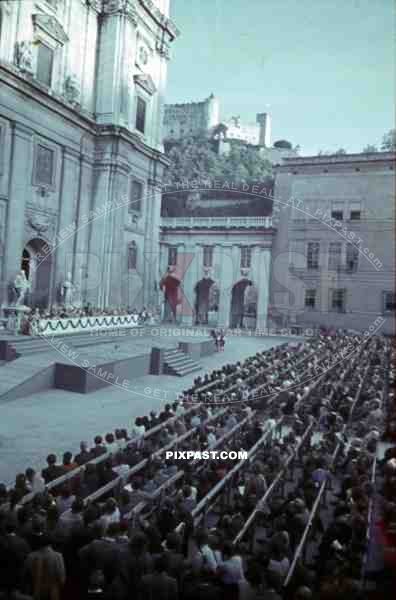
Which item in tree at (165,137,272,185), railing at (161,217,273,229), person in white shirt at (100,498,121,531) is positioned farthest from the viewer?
railing at (161,217,273,229)

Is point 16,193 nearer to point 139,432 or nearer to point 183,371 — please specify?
point 183,371

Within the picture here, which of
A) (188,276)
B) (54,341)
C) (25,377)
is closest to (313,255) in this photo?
(188,276)

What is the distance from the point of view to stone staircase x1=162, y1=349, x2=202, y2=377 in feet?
56.5

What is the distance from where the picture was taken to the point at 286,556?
5176mm

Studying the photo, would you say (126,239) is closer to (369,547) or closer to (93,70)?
(93,70)

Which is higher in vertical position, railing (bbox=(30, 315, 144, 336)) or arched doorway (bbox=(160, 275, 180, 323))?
arched doorway (bbox=(160, 275, 180, 323))

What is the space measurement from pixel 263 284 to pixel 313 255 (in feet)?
23.8

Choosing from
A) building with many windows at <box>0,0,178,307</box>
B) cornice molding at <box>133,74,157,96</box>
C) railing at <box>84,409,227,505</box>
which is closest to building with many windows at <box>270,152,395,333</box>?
building with many windows at <box>0,0,178,307</box>

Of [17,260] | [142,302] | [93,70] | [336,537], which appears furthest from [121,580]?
[142,302]

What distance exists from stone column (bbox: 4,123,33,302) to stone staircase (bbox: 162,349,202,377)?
5675 millimetres

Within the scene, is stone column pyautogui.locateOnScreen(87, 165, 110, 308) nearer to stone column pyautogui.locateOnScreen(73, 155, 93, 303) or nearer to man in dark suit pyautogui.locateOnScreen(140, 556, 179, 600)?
stone column pyautogui.locateOnScreen(73, 155, 93, 303)

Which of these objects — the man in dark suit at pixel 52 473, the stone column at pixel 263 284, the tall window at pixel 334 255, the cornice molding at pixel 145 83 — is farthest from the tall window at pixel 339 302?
the man in dark suit at pixel 52 473

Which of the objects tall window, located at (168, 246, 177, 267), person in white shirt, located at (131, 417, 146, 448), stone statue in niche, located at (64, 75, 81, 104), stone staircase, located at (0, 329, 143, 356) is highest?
stone statue in niche, located at (64, 75, 81, 104)

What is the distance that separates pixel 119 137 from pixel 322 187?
1520cm
